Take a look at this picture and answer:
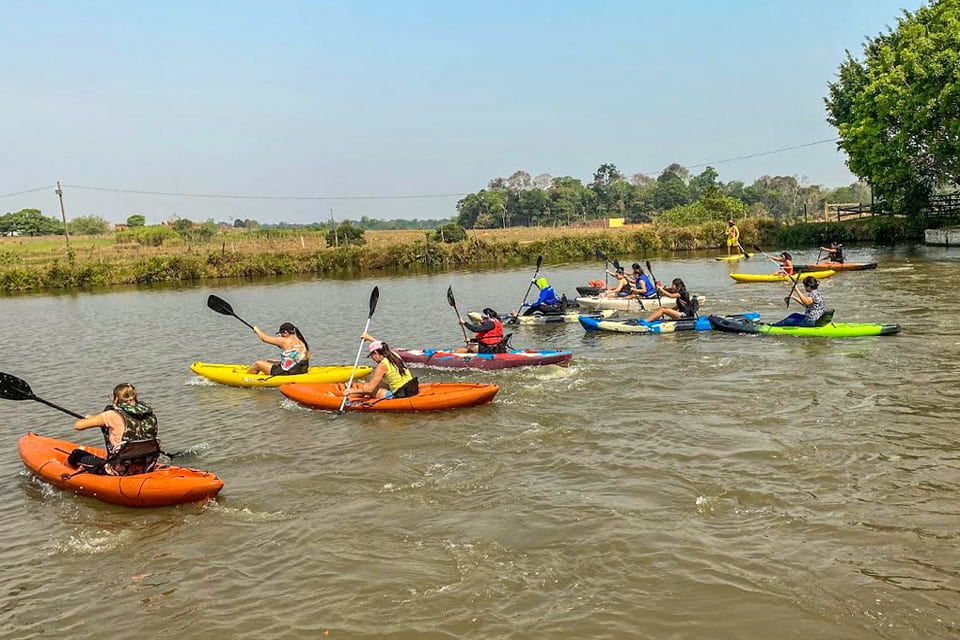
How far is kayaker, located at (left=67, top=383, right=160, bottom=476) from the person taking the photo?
296 inches

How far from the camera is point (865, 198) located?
96312mm

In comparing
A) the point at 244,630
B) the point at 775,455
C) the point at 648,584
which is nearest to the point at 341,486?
the point at 244,630

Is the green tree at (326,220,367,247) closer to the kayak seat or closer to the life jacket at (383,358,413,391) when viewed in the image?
the kayak seat

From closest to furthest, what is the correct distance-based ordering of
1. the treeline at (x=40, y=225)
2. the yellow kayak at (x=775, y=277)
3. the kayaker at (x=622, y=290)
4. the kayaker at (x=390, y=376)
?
the kayaker at (x=390, y=376), the kayaker at (x=622, y=290), the yellow kayak at (x=775, y=277), the treeline at (x=40, y=225)

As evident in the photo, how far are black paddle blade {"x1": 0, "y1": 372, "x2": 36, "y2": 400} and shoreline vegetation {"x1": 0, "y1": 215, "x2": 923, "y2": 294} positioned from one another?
1244 inches

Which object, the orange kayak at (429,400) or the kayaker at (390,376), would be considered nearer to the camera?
the orange kayak at (429,400)

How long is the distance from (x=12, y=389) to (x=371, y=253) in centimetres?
3369

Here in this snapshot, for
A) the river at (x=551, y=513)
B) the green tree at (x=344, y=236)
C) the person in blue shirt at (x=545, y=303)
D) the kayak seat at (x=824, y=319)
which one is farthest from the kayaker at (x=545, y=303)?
the green tree at (x=344, y=236)

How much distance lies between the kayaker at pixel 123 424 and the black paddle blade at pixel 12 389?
145 centimetres

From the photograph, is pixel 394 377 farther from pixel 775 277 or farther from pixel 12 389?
pixel 775 277

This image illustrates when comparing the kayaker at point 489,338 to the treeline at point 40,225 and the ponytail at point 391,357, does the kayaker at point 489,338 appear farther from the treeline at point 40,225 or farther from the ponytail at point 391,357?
the treeline at point 40,225

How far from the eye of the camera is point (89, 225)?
84.2 m

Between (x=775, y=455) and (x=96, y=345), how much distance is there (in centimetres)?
1735

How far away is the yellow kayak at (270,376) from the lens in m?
12.7
